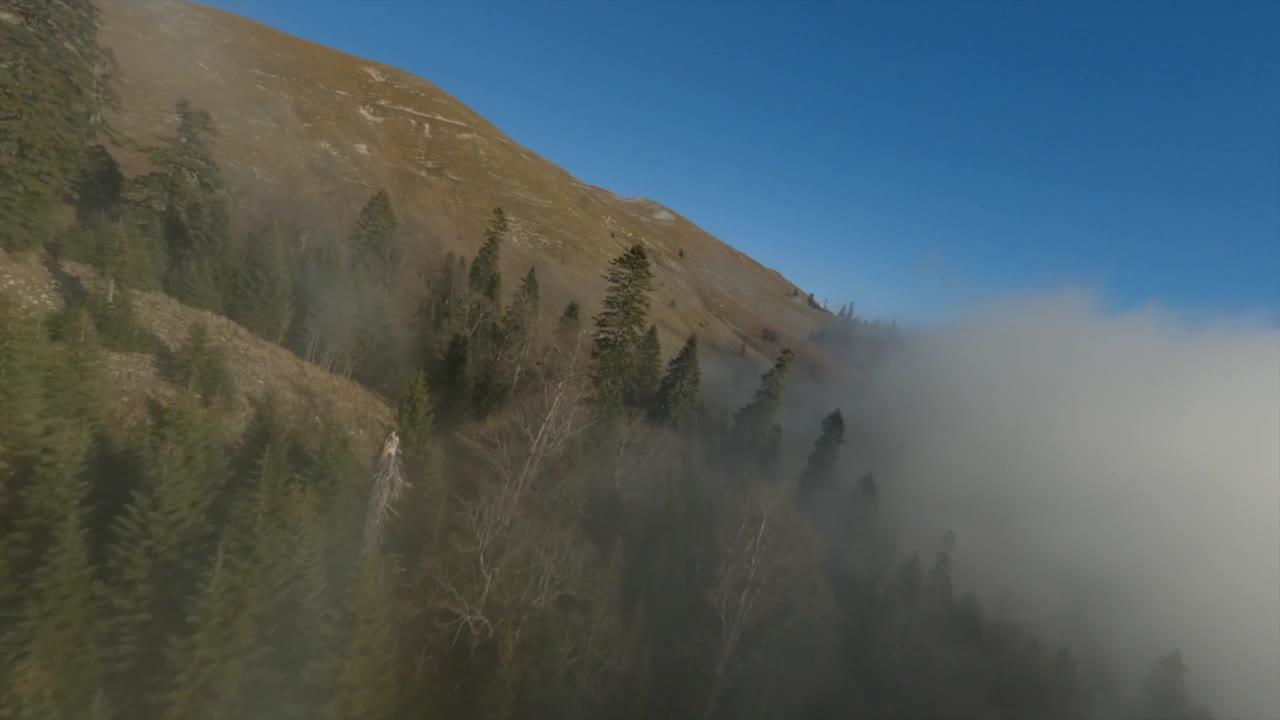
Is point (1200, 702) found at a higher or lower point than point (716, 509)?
lower

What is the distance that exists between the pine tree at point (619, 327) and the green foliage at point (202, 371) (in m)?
27.2

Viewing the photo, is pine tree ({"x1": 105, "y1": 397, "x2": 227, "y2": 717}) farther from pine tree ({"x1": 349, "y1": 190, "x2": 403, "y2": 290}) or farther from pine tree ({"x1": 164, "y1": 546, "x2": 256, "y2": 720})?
pine tree ({"x1": 349, "y1": 190, "x2": 403, "y2": 290})

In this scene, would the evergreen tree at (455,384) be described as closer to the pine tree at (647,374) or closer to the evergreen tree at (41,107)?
the pine tree at (647,374)

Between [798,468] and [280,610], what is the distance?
282ft

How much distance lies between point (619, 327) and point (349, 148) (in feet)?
317

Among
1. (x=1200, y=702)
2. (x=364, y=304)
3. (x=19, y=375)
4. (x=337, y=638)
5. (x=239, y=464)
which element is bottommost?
(x=1200, y=702)

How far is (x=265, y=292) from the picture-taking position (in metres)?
45.1

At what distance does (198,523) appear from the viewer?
26.7m

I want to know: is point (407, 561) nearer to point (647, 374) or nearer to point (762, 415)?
point (647, 374)

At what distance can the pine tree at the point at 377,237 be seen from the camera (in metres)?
70.6

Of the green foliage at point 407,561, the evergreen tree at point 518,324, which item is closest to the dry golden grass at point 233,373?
the green foliage at point 407,561

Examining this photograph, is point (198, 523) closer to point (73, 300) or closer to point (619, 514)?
point (73, 300)

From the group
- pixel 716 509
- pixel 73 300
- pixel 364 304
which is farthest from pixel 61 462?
pixel 716 509

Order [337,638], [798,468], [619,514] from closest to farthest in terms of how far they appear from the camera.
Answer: [337,638] → [619,514] → [798,468]
